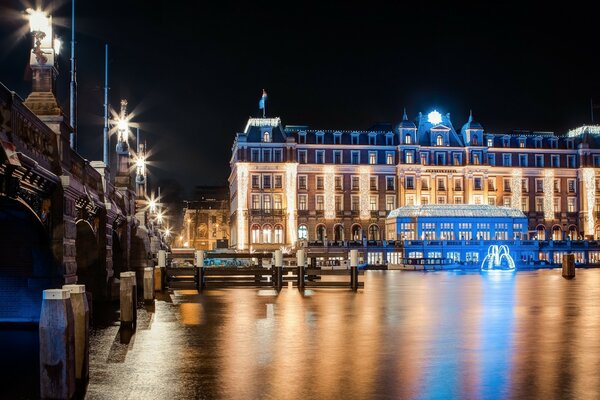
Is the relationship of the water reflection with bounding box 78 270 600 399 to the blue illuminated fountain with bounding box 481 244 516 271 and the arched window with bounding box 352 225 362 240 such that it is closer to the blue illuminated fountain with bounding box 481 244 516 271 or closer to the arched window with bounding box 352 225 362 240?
the blue illuminated fountain with bounding box 481 244 516 271

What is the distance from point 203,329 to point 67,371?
9.43 m

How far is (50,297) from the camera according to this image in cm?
1081

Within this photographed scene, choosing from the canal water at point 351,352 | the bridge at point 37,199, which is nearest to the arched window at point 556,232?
the canal water at point 351,352

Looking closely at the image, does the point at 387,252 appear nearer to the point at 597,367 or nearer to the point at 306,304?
the point at 306,304

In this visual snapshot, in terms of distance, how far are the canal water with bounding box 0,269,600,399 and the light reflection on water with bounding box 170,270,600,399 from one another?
31 mm

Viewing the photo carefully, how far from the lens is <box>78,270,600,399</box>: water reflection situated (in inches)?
473

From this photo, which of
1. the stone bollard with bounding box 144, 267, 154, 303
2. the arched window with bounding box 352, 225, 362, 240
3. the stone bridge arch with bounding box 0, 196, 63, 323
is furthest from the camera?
the arched window with bounding box 352, 225, 362, 240

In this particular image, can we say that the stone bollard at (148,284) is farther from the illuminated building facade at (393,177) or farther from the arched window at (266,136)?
the arched window at (266,136)

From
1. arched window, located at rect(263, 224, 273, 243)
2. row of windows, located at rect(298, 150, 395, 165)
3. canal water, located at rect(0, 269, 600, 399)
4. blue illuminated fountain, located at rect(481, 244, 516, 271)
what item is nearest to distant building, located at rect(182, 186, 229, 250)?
arched window, located at rect(263, 224, 273, 243)

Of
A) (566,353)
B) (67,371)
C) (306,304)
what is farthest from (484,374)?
(306,304)

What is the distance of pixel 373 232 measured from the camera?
113m

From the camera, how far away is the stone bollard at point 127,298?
65.6 feet

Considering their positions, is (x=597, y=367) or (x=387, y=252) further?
(x=387, y=252)

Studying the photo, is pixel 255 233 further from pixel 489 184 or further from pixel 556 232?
pixel 556 232
